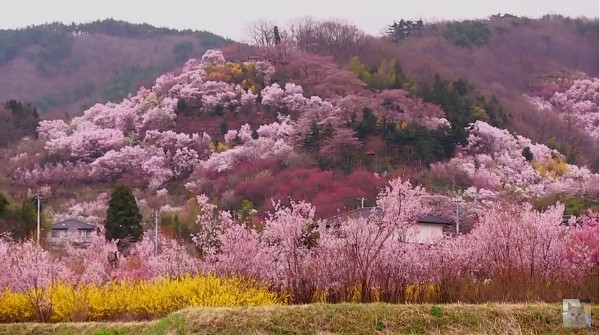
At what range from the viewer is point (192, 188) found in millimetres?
31656

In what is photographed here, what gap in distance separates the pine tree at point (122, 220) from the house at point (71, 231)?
3.45 m

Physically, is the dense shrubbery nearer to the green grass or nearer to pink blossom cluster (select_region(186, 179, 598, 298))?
pink blossom cluster (select_region(186, 179, 598, 298))

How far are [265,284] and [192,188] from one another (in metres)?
20.9

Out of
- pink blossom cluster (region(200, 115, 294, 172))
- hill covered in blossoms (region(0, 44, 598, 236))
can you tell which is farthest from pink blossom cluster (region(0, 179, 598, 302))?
pink blossom cluster (region(200, 115, 294, 172))

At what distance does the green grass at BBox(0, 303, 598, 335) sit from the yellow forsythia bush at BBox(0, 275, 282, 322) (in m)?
1.50

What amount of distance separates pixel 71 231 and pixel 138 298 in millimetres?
16585

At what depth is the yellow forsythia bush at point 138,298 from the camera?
34.2ft

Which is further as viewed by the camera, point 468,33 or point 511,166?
point 468,33

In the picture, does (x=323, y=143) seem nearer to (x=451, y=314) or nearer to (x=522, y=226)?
(x=522, y=226)

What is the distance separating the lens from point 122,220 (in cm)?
2130

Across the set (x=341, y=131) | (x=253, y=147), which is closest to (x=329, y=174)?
(x=341, y=131)

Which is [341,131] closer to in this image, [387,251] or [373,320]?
[387,251]

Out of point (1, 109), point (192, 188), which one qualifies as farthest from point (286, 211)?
point (1, 109)

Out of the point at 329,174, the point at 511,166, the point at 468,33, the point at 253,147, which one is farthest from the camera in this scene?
the point at 468,33
